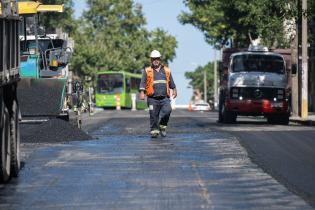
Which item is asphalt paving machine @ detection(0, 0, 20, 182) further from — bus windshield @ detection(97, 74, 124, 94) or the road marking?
bus windshield @ detection(97, 74, 124, 94)

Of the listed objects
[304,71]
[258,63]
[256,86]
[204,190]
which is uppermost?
[258,63]

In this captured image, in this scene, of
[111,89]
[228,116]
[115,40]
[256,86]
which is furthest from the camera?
[115,40]

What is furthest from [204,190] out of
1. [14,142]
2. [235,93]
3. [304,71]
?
[304,71]

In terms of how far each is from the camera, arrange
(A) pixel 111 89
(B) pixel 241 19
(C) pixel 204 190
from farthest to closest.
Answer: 1. (A) pixel 111 89
2. (B) pixel 241 19
3. (C) pixel 204 190

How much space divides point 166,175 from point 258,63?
2135 cm

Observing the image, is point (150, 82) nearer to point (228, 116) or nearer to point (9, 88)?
point (9, 88)

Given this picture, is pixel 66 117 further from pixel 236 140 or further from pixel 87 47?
pixel 87 47

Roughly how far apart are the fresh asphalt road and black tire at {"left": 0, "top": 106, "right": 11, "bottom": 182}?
16cm

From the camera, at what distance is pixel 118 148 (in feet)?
66.7

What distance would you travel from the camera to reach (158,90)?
2420cm

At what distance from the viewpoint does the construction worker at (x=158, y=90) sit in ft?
79.4

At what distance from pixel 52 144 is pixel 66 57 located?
777cm

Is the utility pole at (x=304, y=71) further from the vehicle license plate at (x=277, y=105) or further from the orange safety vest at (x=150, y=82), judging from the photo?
the orange safety vest at (x=150, y=82)

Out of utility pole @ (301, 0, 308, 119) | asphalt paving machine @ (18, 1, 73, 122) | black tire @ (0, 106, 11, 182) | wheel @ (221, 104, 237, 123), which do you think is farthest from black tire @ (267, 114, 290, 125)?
black tire @ (0, 106, 11, 182)
